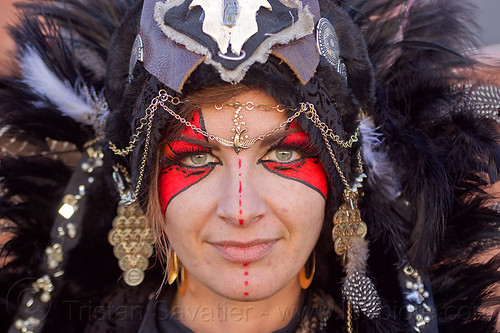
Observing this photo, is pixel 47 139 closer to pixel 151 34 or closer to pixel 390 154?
pixel 151 34

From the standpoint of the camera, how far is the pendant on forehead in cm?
183

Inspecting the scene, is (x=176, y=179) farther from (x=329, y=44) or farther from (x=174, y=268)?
(x=329, y=44)

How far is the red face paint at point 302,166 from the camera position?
6.42 feet

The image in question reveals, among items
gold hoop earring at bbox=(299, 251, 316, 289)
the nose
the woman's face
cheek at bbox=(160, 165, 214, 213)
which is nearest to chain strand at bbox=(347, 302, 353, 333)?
gold hoop earring at bbox=(299, 251, 316, 289)

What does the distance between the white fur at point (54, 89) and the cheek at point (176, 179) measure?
57 centimetres

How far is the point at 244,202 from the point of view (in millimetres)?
1858

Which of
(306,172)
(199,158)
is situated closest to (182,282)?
(199,158)

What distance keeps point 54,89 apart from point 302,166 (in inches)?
42.7

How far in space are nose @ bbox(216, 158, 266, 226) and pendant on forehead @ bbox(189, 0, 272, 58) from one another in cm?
36

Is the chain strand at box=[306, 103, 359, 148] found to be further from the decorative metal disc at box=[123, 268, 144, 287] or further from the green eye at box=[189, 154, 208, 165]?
the decorative metal disc at box=[123, 268, 144, 287]

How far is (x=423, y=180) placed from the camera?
227 centimetres

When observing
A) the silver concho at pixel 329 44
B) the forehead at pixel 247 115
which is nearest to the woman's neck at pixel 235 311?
the forehead at pixel 247 115

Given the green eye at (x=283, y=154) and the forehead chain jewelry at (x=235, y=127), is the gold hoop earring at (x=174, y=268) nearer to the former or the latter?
the forehead chain jewelry at (x=235, y=127)

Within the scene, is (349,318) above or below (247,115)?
below
